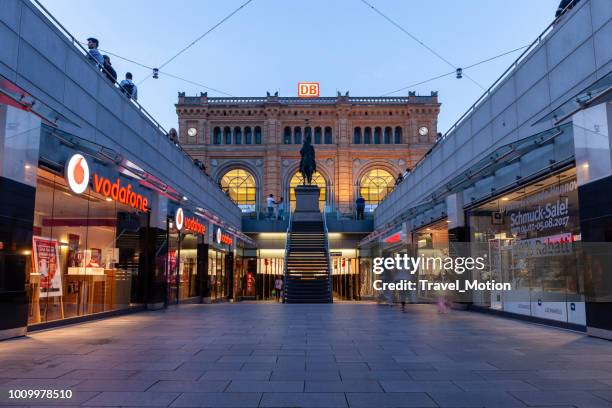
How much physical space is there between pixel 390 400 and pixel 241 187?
48931 millimetres

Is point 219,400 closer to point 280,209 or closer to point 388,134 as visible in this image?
point 280,209

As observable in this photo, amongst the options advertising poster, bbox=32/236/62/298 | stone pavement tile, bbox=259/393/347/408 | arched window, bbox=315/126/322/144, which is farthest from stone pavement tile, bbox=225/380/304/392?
arched window, bbox=315/126/322/144

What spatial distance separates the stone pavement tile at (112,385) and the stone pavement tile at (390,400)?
2371mm

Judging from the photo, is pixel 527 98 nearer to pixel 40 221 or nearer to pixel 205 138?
pixel 40 221

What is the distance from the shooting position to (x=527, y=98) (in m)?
13.6

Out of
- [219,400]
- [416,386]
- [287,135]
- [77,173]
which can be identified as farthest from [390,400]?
[287,135]

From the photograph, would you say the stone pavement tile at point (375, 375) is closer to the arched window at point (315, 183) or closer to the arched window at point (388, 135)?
the arched window at point (315, 183)

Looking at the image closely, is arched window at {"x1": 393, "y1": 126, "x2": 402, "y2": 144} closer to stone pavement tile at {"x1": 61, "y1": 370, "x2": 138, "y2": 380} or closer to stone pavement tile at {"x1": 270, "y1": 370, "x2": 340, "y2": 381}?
stone pavement tile at {"x1": 270, "y1": 370, "x2": 340, "y2": 381}

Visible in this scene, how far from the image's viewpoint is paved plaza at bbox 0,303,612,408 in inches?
219

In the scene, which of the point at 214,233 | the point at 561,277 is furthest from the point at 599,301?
the point at 214,233

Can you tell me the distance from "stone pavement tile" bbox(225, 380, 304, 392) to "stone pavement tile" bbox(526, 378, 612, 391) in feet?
9.10

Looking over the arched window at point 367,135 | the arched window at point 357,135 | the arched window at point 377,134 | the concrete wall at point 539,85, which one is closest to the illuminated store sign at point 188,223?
the concrete wall at point 539,85

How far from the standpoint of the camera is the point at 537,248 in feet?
43.7

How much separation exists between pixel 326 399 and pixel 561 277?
880 centimetres
